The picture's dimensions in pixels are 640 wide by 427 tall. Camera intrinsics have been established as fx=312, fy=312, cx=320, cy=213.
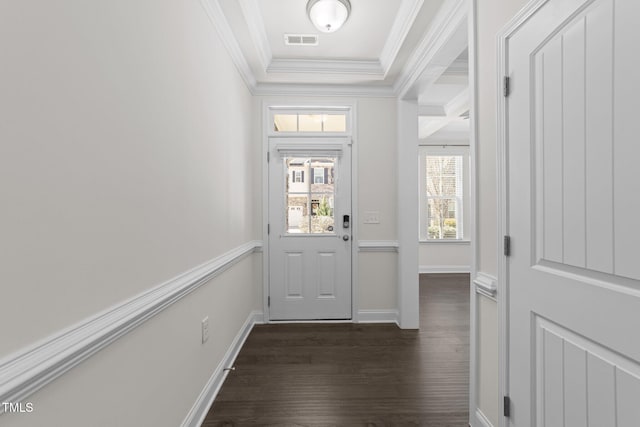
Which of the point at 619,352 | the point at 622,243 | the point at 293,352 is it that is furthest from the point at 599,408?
the point at 293,352

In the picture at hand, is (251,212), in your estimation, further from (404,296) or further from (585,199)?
(585,199)

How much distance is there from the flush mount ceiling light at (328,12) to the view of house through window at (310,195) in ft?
4.56

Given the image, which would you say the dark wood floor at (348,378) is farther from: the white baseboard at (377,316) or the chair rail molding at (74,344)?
the chair rail molding at (74,344)

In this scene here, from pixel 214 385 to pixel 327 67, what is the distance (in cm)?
286

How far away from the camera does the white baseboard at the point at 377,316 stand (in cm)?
340

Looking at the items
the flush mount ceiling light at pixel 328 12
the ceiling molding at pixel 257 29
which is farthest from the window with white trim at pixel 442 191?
the flush mount ceiling light at pixel 328 12

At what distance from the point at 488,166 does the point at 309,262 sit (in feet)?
7.28

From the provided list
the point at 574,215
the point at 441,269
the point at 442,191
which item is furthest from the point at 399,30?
the point at 441,269

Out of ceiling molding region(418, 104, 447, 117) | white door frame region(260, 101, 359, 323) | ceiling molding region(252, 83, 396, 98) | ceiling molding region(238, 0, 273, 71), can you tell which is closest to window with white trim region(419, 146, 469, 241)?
ceiling molding region(418, 104, 447, 117)

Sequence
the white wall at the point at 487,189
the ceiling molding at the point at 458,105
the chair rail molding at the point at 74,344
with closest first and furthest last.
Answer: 1. the chair rail molding at the point at 74,344
2. the white wall at the point at 487,189
3. the ceiling molding at the point at 458,105

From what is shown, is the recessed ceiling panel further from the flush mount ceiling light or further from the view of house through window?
the view of house through window

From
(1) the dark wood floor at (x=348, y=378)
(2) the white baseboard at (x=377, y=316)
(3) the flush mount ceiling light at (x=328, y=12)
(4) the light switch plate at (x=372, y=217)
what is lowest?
(1) the dark wood floor at (x=348, y=378)

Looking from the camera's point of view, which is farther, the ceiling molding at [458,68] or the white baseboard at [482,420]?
the ceiling molding at [458,68]

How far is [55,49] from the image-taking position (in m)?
0.80
